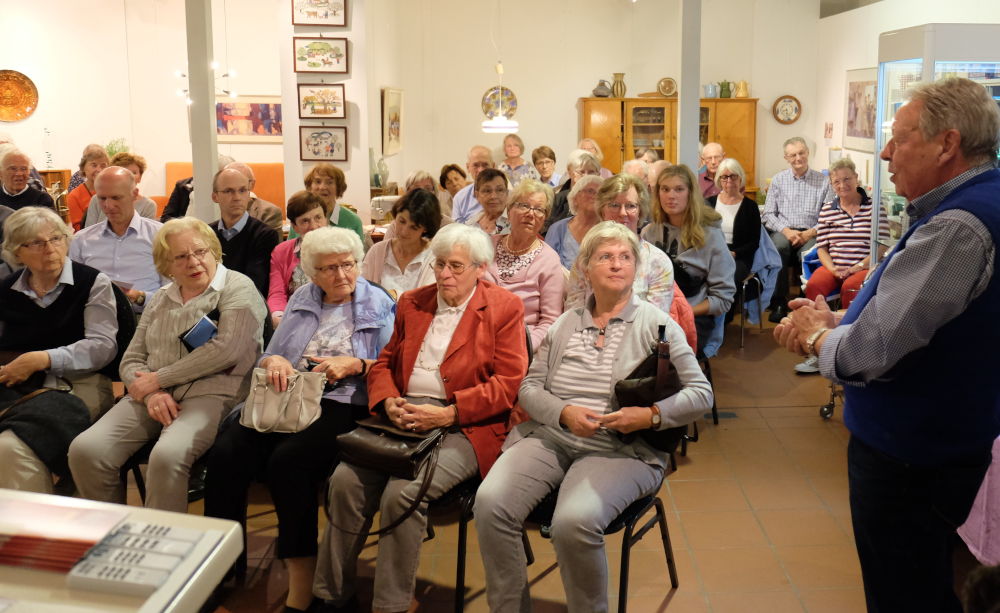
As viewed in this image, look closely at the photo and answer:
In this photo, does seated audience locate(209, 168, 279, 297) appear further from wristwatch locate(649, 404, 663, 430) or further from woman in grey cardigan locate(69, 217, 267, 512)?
wristwatch locate(649, 404, 663, 430)

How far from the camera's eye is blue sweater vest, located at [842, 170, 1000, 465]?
2078 mm

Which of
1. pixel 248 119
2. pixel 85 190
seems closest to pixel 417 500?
pixel 85 190

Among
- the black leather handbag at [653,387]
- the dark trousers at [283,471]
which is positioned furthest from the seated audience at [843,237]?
the dark trousers at [283,471]

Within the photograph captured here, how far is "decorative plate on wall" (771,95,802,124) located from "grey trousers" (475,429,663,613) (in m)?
10.3

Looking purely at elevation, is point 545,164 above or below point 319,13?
below

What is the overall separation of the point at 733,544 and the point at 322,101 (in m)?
6.22

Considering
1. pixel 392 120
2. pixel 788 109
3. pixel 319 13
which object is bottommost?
pixel 392 120

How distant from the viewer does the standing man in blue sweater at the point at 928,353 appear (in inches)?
80.8

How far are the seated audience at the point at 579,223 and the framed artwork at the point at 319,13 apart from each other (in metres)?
4.38

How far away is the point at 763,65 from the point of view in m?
12.4

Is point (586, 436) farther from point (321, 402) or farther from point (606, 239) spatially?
point (321, 402)

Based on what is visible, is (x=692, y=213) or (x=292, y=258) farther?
(x=692, y=213)

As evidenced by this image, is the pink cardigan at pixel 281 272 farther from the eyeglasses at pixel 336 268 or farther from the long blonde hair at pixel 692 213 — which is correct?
the long blonde hair at pixel 692 213

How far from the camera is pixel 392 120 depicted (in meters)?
10.3
